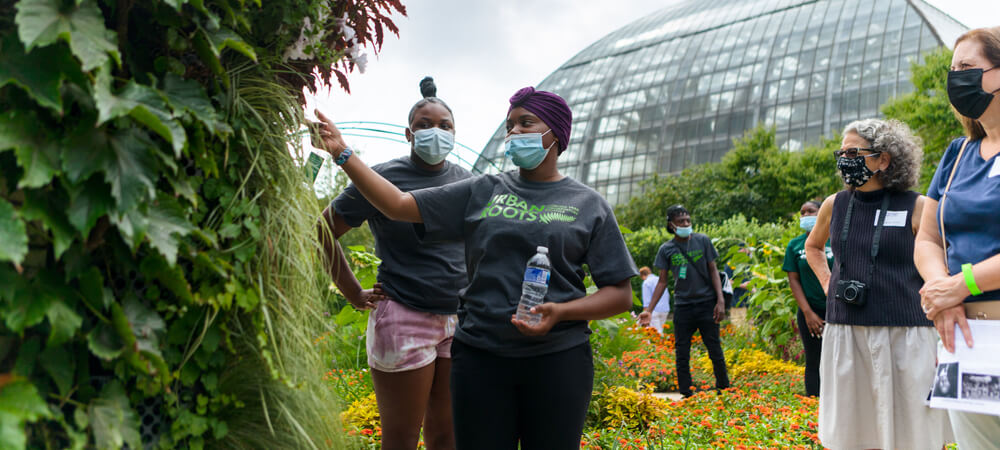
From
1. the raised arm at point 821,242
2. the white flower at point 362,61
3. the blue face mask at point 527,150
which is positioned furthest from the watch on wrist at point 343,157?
the raised arm at point 821,242

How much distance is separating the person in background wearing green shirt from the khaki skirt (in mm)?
1893

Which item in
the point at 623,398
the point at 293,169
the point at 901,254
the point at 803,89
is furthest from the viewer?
the point at 803,89

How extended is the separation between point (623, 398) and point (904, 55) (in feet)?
125

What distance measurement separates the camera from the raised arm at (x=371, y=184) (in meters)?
2.15

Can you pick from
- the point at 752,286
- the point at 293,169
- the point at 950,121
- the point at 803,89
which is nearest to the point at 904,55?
the point at 803,89

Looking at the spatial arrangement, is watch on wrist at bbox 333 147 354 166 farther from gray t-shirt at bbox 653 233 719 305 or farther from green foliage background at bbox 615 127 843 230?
green foliage background at bbox 615 127 843 230

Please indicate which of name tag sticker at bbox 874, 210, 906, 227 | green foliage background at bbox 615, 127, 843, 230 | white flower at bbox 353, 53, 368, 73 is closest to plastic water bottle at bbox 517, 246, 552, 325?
white flower at bbox 353, 53, 368, 73

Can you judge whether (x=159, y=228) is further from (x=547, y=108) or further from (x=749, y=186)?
(x=749, y=186)

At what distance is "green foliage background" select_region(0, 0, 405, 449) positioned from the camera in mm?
1170

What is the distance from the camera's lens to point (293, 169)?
170 cm

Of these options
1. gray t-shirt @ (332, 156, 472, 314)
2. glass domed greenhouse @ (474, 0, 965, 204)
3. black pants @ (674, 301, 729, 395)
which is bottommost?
black pants @ (674, 301, 729, 395)

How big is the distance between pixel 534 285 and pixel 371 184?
2.11ft

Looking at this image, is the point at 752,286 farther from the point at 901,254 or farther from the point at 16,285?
the point at 16,285

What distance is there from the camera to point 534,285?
2270 millimetres
